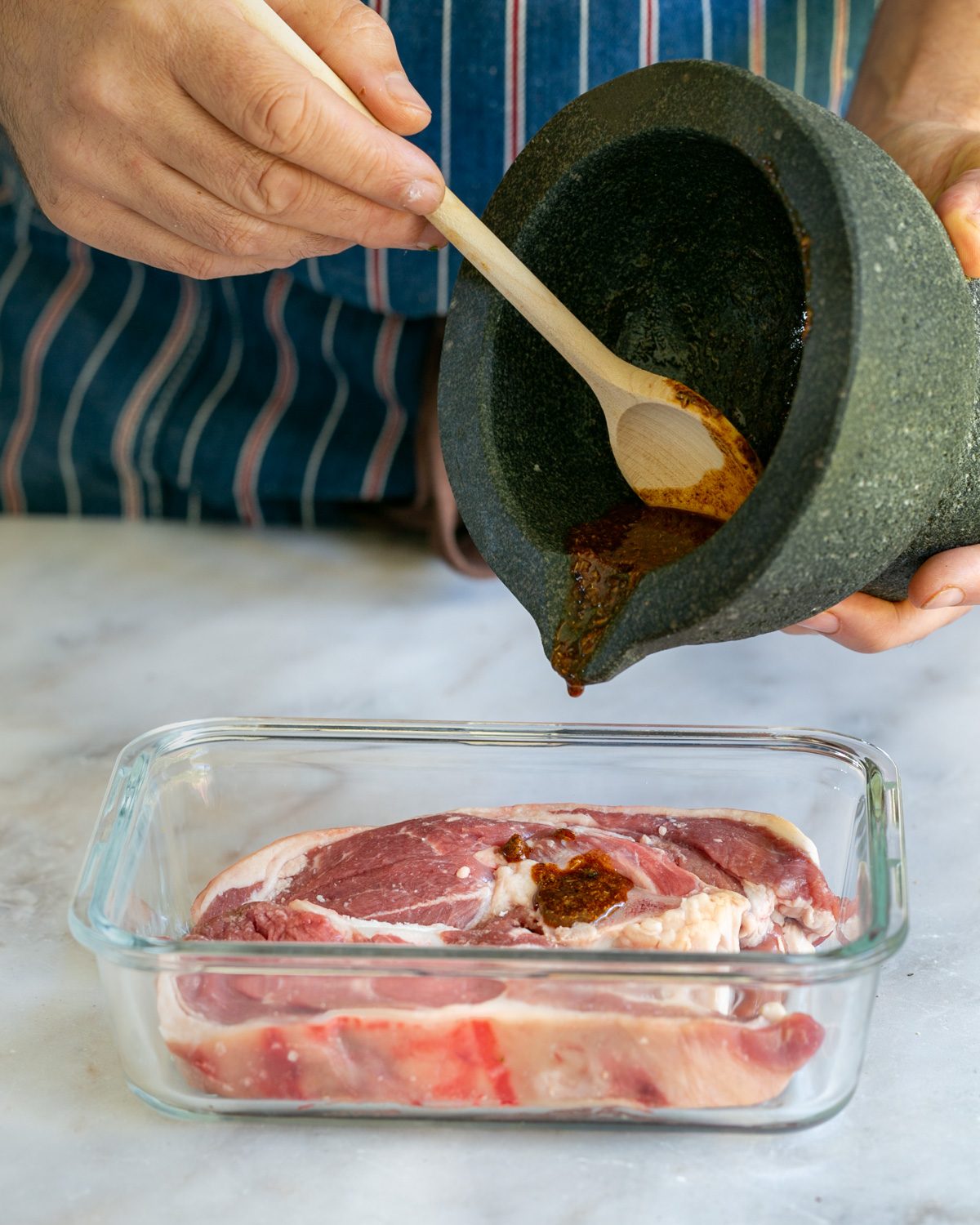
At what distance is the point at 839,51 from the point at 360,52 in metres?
0.86

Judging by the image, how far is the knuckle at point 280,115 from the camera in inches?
37.0

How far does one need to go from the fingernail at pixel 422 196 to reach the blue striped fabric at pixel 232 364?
1.87 ft

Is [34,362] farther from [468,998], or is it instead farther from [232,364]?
[468,998]

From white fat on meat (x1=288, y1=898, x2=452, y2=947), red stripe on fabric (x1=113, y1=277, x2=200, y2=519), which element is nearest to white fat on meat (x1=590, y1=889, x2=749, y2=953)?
white fat on meat (x1=288, y1=898, x2=452, y2=947)

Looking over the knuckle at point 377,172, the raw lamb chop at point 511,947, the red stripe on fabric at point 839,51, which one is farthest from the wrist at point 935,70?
the raw lamb chop at point 511,947

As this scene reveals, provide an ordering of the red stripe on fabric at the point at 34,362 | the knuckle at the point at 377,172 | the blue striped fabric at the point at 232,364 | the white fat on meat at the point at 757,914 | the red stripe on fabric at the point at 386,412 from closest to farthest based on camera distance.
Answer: the knuckle at the point at 377,172
the white fat on meat at the point at 757,914
the blue striped fabric at the point at 232,364
the red stripe on fabric at the point at 386,412
the red stripe on fabric at the point at 34,362

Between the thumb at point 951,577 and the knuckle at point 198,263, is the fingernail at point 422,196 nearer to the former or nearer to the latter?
the knuckle at point 198,263

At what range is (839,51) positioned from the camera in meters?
1.65

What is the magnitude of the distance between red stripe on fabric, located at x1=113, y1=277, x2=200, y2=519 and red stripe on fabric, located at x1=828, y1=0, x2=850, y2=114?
0.81m

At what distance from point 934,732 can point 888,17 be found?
31.5 inches

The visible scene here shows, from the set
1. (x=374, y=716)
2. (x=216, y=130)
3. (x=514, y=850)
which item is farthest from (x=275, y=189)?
(x=374, y=716)

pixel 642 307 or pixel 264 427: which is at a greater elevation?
pixel 642 307

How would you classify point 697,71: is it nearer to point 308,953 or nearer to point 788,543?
point 788,543

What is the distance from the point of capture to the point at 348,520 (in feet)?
6.24
